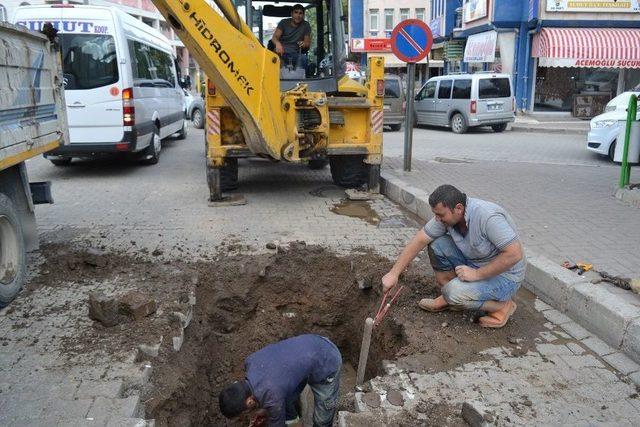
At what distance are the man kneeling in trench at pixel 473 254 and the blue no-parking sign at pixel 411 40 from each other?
5181 millimetres

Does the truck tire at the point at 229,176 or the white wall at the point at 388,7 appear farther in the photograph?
the white wall at the point at 388,7

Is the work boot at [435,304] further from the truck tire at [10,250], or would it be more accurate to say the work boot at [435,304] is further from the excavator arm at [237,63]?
the truck tire at [10,250]

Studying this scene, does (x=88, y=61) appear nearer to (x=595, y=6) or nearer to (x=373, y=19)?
(x=595, y=6)

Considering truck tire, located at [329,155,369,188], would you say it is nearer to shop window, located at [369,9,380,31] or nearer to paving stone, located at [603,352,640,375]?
paving stone, located at [603,352,640,375]

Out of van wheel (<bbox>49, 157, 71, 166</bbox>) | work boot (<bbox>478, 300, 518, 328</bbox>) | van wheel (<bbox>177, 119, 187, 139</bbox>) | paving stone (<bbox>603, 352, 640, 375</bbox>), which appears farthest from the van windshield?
paving stone (<bbox>603, 352, 640, 375</bbox>)

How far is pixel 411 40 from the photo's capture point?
8602 millimetres

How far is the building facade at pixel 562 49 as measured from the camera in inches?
784

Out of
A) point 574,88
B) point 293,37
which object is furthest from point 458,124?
point 293,37

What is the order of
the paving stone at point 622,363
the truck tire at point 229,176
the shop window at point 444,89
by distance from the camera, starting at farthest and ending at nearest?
the shop window at point 444,89
the truck tire at point 229,176
the paving stone at point 622,363

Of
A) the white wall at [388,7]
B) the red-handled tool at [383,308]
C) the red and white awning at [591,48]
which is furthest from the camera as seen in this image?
the white wall at [388,7]

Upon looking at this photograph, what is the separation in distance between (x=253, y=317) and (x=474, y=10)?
74.2 feet

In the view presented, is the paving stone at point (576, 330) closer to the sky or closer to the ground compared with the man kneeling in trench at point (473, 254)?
closer to the ground

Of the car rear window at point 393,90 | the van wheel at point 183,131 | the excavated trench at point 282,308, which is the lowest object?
the excavated trench at point 282,308

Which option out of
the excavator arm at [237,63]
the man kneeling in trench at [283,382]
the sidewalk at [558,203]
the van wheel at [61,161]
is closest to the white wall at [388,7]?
the sidewalk at [558,203]
